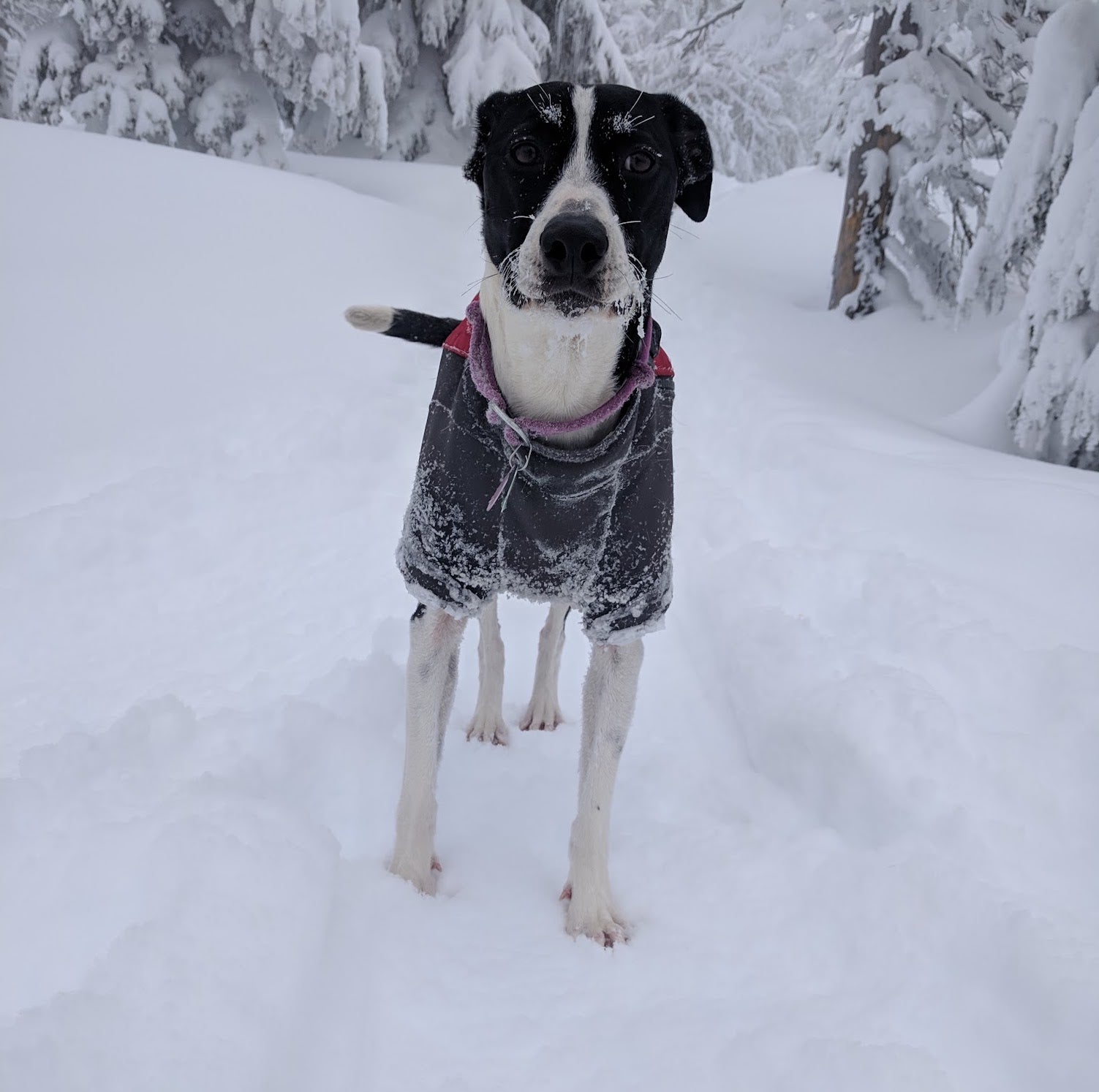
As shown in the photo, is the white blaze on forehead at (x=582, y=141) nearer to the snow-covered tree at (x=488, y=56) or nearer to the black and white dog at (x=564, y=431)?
the black and white dog at (x=564, y=431)

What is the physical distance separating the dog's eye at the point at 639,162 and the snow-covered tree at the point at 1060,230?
4169 millimetres

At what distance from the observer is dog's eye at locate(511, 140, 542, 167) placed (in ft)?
6.16

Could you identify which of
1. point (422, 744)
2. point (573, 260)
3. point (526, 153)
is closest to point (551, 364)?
point (573, 260)

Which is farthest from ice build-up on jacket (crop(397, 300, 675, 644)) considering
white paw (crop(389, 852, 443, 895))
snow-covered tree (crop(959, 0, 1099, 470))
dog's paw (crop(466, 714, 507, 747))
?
snow-covered tree (crop(959, 0, 1099, 470))

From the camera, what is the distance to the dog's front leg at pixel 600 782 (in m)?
2.15

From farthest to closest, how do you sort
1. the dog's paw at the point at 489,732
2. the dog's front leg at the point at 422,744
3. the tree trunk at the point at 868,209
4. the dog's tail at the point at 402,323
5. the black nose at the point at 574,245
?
the tree trunk at the point at 868,209
the dog's paw at the point at 489,732
the dog's tail at the point at 402,323
the dog's front leg at the point at 422,744
the black nose at the point at 574,245

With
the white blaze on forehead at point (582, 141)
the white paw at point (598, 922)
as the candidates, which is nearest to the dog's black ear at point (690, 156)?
the white blaze on forehead at point (582, 141)

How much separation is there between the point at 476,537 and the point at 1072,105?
17.9 feet

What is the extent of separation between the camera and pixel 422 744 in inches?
88.4

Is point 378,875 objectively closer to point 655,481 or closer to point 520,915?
point 520,915

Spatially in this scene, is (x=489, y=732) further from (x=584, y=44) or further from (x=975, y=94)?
(x=584, y=44)

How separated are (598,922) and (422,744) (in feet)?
2.17

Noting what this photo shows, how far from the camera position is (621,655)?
223 centimetres

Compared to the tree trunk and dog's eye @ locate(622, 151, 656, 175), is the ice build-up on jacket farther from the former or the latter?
the tree trunk
